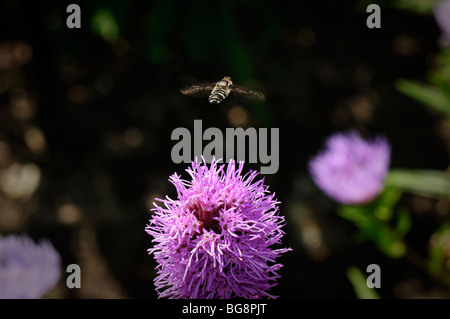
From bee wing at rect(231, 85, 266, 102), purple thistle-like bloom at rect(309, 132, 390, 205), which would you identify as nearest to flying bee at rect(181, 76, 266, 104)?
bee wing at rect(231, 85, 266, 102)

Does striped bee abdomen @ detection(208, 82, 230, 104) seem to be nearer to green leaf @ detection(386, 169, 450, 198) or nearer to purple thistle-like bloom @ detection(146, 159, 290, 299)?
purple thistle-like bloom @ detection(146, 159, 290, 299)

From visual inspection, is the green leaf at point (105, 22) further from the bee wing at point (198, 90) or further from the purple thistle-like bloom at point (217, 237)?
the purple thistle-like bloom at point (217, 237)

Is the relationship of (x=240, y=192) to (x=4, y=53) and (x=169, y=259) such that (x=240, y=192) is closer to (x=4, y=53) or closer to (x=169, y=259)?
(x=169, y=259)

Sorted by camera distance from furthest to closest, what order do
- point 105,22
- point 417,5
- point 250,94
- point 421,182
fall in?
point 417,5 → point 105,22 → point 421,182 → point 250,94

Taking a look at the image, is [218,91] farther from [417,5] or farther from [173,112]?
[417,5]

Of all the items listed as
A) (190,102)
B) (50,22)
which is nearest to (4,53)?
(50,22)

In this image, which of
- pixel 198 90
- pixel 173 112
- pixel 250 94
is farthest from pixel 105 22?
pixel 250 94
